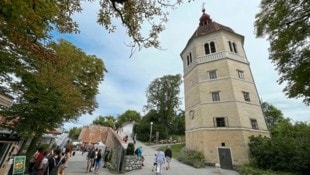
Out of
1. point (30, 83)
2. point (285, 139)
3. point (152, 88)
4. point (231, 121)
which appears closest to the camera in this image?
point (30, 83)

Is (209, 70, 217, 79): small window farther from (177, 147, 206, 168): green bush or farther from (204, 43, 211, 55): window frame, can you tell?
(177, 147, 206, 168): green bush

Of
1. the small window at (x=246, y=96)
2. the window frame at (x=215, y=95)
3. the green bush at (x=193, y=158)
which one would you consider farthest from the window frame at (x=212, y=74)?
the green bush at (x=193, y=158)

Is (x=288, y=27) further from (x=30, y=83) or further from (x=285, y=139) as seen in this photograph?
(x=30, y=83)

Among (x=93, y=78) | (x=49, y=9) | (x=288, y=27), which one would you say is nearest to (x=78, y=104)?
(x=93, y=78)

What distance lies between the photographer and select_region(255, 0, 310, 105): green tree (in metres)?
11.0

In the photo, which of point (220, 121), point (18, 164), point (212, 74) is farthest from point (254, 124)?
point (18, 164)

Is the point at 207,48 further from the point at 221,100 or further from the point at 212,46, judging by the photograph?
the point at 221,100

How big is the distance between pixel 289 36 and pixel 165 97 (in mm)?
39265

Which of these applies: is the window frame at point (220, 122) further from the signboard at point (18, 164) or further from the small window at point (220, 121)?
the signboard at point (18, 164)

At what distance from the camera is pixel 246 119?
21875 millimetres

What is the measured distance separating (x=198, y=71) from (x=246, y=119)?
330 inches

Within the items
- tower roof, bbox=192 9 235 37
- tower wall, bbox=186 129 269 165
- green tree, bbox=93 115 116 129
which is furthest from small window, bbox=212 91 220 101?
green tree, bbox=93 115 116 129

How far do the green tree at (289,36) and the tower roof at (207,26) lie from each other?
14370 mm

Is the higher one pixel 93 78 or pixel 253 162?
pixel 93 78
